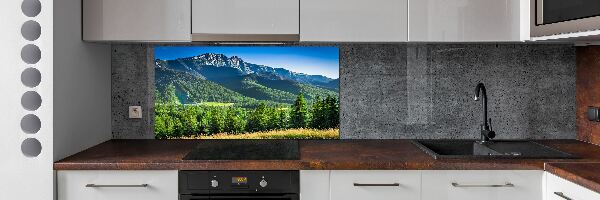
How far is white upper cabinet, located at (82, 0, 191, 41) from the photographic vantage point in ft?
9.29

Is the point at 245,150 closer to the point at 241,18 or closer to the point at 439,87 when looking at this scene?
the point at 241,18

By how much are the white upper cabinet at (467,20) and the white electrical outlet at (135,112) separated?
1470 millimetres

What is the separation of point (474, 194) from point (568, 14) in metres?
0.82

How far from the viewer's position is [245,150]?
2.87 metres

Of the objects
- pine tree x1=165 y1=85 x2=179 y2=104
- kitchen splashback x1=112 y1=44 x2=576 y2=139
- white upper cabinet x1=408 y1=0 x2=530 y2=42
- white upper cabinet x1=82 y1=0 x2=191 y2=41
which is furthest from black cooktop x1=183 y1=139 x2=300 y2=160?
white upper cabinet x1=408 y1=0 x2=530 y2=42

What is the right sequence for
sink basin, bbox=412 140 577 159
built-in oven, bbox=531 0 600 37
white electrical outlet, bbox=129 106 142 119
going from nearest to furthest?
built-in oven, bbox=531 0 600 37, sink basin, bbox=412 140 577 159, white electrical outlet, bbox=129 106 142 119

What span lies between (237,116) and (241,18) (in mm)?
673

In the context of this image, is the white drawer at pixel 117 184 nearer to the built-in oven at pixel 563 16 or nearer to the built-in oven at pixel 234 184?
the built-in oven at pixel 234 184
